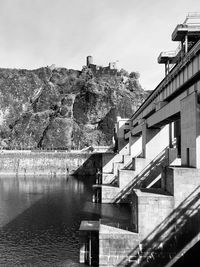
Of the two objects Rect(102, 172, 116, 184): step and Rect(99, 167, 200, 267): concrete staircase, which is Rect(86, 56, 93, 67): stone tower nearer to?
Rect(102, 172, 116, 184): step

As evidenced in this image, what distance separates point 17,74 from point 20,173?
96888mm

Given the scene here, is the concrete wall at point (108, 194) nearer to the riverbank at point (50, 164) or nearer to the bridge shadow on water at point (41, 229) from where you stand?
the bridge shadow on water at point (41, 229)

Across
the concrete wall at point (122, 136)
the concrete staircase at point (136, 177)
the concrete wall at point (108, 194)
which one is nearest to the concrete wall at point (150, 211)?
the concrete staircase at point (136, 177)

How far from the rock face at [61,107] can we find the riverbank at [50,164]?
80.3 ft

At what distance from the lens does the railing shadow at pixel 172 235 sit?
2197 centimetres

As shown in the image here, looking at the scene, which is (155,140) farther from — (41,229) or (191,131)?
(41,229)

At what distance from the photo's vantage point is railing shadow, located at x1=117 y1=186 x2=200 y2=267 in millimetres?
21969

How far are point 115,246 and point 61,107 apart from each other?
120758 millimetres

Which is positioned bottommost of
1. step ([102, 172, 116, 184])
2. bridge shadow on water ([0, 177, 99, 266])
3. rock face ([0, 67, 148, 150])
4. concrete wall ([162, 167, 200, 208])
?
bridge shadow on water ([0, 177, 99, 266])

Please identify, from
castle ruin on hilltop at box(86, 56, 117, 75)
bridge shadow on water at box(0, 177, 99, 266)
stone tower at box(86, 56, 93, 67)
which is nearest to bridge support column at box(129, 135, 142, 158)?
bridge shadow on water at box(0, 177, 99, 266)

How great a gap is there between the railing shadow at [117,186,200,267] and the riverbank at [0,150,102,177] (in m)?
76.1

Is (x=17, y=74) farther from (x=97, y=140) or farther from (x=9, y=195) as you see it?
(x=9, y=195)

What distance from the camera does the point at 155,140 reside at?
42375mm

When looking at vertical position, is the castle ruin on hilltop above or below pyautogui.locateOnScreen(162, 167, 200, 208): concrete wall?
above
